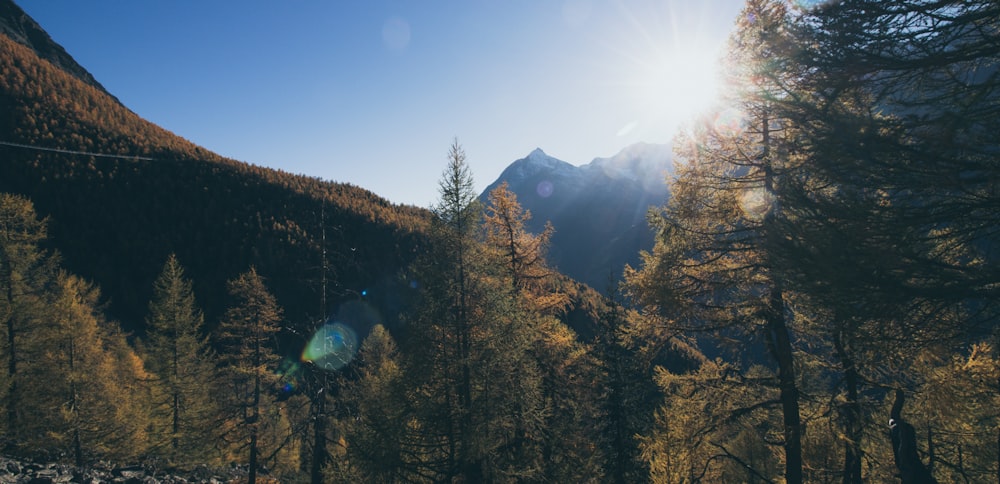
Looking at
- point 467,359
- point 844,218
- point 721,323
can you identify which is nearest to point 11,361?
point 467,359

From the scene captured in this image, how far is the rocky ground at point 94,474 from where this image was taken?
12.7 meters

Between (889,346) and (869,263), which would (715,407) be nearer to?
(889,346)

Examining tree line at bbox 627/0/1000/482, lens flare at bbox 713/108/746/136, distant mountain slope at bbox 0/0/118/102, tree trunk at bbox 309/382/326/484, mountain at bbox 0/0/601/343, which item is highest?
distant mountain slope at bbox 0/0/118/102

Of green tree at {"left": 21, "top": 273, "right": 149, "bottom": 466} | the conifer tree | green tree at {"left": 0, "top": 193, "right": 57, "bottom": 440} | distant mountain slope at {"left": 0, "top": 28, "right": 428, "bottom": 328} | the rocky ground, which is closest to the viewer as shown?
the conifer tree

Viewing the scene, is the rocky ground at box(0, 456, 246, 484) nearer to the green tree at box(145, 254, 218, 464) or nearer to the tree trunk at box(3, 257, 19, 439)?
the green tree at box(145, 254, 218, 464)

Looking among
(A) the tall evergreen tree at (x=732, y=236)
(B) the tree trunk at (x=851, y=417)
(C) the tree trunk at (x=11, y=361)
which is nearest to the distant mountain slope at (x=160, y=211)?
(C) the tree trunk at (x=11, y=361)

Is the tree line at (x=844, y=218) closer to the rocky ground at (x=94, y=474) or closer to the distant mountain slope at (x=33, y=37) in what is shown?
the rocky ground at (x=94, y=474)

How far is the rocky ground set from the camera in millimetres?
12703

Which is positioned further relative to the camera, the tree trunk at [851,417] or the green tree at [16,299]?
the green tree at [16,299]

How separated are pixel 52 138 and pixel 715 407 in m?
A: 85.1

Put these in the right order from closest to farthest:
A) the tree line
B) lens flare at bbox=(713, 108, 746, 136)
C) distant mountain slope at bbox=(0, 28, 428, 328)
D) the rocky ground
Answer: the tree line → lens flare at bbox=(713, 108, 746, 136) → the rocky ground → distant mountain slope at bbox=(0, 28, 428, 328)

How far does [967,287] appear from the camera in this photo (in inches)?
163

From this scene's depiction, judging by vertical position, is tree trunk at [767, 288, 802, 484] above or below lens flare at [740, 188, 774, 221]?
below

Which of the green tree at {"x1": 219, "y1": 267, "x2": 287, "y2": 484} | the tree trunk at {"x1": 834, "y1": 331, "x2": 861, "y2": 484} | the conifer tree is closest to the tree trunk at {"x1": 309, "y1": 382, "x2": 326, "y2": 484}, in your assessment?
the green tree at {"x1": 219, "y1": 267, "x2": 287, "y2": 484}
